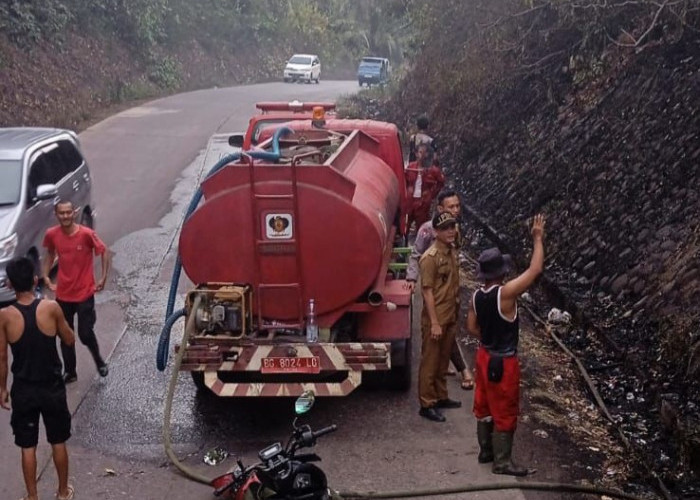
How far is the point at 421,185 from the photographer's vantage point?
12539mm

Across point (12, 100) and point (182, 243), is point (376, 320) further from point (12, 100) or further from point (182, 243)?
point (12, 100)

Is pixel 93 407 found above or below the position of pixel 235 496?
below

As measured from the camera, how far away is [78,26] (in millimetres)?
38094

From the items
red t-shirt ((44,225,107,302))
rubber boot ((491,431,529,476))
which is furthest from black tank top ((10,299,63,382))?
rubber boot ((491,431,529,476))

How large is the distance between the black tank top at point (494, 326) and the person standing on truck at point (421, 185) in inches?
186

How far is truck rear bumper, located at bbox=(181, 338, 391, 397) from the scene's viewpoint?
25.3 feet

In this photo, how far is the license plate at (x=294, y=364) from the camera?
7.72 metres

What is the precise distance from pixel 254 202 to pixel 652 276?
4643mm

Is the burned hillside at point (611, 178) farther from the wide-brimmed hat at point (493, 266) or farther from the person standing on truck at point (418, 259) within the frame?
the wide-brimmed hat at point (493, 266)

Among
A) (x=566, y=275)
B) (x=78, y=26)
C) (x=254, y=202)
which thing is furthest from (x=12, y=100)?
(x=254, y=202)

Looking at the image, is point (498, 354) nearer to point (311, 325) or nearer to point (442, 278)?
point (442, 278)

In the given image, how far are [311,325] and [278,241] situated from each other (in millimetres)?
751

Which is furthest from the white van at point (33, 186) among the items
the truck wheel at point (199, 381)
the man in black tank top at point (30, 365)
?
the man in black tank top at point (30, 365)

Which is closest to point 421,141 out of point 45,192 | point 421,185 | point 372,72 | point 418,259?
point 421,185
